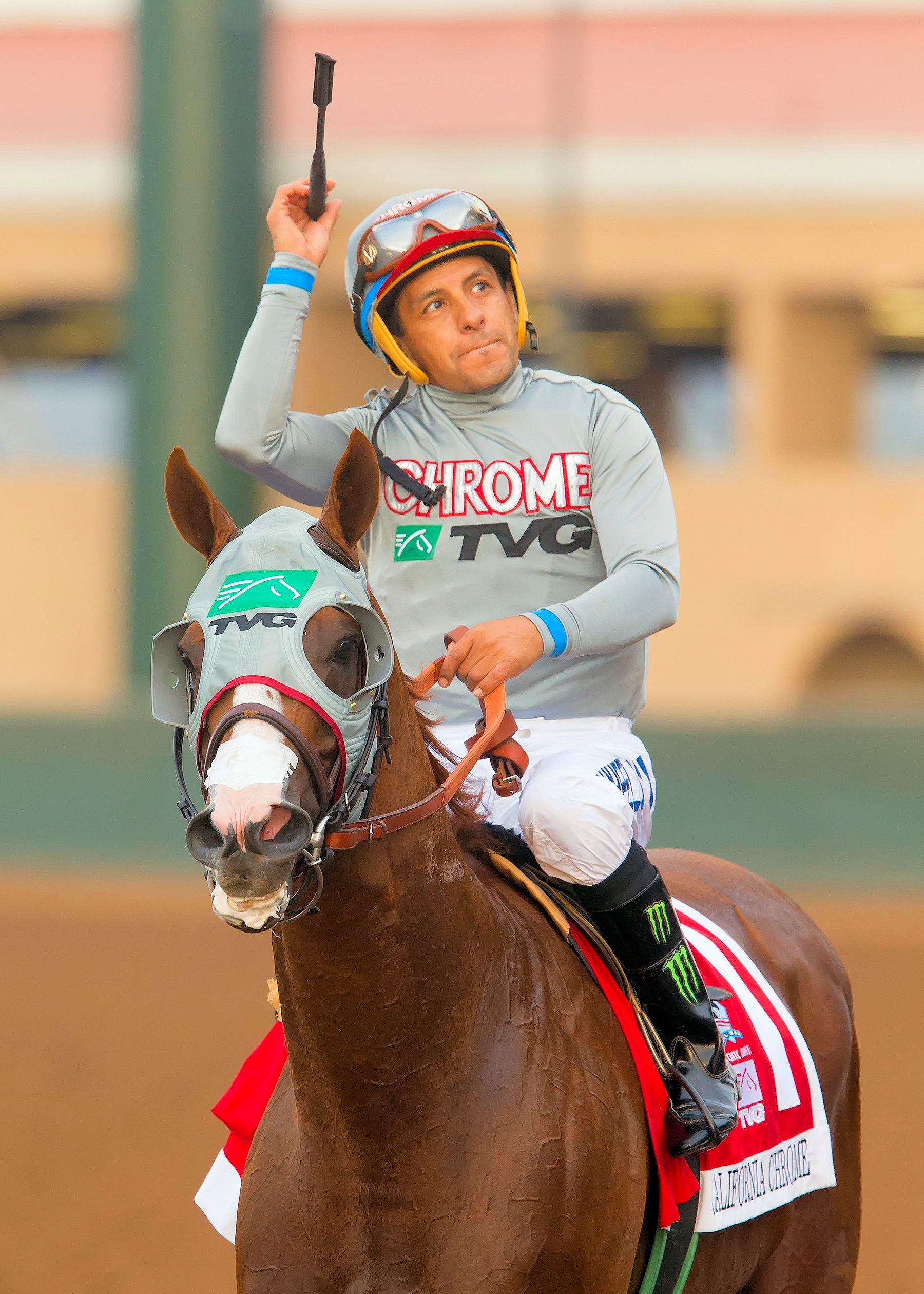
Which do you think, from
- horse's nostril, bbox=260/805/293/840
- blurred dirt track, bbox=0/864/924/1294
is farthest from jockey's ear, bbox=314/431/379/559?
blurred dirt track, bbox=0/864/924/1294

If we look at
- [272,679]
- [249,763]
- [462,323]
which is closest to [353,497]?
[272,679]

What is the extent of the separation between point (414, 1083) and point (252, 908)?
20.5 inches

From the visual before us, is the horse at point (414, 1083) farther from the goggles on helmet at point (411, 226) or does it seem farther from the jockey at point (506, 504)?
the goggles on helmet at point (411, 226)

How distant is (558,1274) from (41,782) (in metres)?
7.36

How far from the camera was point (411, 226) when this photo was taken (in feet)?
9.12

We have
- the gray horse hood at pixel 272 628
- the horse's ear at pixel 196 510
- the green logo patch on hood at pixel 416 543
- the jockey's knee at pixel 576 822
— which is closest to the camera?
the gray horse hood at pixel 272 628

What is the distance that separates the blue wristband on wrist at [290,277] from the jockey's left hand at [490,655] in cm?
70

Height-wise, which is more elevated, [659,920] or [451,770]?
[451,770]

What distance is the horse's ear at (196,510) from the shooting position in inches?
87.0

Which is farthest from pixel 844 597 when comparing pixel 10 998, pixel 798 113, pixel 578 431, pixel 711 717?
pixel 578 431

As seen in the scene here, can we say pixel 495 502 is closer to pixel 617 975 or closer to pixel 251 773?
pixel 617 975

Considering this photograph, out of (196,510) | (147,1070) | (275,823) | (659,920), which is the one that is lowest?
(147,1070)

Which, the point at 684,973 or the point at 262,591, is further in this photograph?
the point at 684,973

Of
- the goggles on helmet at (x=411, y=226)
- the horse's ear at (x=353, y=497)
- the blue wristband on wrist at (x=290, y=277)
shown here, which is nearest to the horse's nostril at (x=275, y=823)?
the horse's ear at (x=353, y=497)
